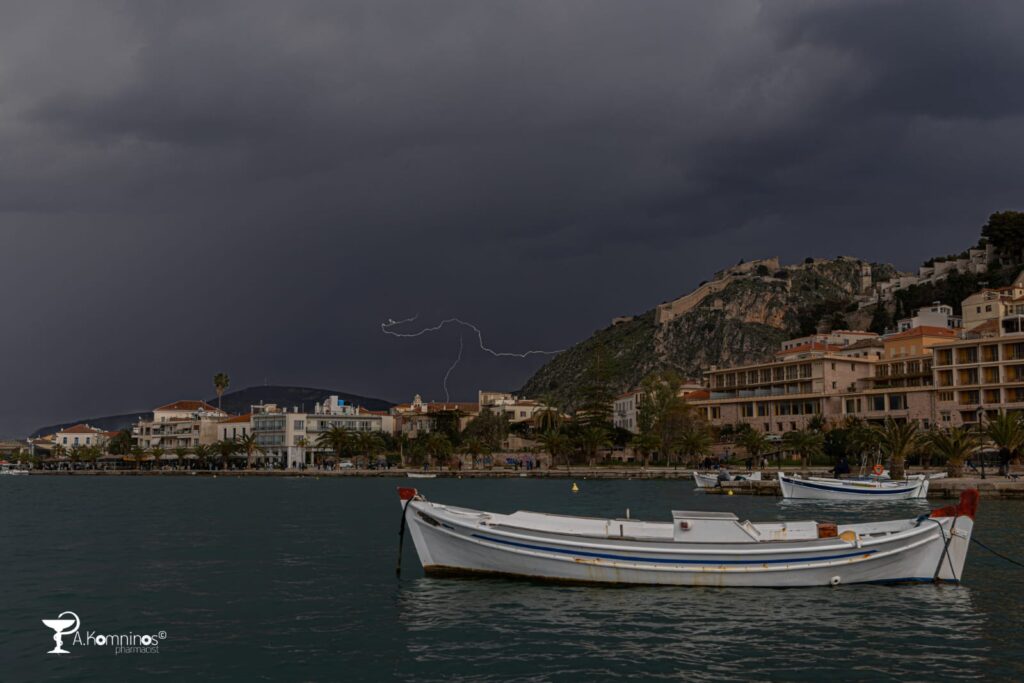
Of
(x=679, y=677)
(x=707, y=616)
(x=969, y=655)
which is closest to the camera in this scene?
(x=679, y=677)

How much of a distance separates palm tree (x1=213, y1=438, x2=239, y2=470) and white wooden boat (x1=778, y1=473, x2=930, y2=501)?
11759 cm

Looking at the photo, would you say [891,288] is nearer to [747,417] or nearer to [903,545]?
[747,417]

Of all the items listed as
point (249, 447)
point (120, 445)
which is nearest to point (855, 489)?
point (249, 447)

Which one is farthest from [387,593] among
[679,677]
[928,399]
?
[928,399]

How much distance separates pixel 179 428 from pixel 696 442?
116189mm

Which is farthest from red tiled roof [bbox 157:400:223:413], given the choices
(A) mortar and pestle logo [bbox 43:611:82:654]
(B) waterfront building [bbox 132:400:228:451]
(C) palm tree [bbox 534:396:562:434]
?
(A) mortar and pestle logo [bbox 43:611:82:654]

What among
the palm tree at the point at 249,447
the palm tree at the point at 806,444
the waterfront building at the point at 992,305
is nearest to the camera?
the palm tree at the point at 806,444

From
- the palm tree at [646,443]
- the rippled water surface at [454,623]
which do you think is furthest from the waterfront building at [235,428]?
the rippled water surface at [454,623]

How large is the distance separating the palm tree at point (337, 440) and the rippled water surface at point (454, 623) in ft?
389

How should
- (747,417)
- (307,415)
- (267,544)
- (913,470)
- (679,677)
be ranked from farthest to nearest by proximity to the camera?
(307,415), (747,417), (913,470), (267,544), (679,677)

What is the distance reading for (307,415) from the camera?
17012cm

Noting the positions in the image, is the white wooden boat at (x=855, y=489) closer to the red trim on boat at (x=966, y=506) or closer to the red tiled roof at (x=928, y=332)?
the red trim on boat at (x=966, y=506)

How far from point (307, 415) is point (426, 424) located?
26.8 metres

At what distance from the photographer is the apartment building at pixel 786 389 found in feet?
405
